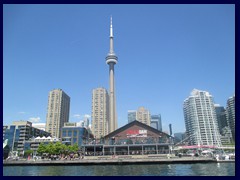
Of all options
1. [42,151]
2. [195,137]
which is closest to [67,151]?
[42,151]

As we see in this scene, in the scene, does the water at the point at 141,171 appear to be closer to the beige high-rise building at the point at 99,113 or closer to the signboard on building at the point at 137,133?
the signboard on building at the point at 137,133

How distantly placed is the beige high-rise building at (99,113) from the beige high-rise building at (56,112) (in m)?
13.4

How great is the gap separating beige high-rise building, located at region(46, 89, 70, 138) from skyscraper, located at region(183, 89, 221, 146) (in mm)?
53515

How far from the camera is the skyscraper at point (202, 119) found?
8812 cm

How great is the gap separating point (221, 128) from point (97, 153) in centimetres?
7306

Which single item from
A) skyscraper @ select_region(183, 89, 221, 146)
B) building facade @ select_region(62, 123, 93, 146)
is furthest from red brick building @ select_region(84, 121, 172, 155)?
skyscraper @ select_region(183, 89, 221, 146)

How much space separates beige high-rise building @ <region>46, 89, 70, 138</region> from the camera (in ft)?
306

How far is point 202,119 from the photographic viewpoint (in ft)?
298

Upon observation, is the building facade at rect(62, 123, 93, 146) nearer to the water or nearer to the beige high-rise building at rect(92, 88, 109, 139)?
the beige high-rise building at rect(92, 88, 109, 139)

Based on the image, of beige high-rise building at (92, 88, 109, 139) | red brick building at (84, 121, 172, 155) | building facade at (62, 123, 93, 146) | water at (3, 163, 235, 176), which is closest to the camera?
water at (3, 163, 235, 176)

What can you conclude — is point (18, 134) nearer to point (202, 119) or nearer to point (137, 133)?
point (137, 133)

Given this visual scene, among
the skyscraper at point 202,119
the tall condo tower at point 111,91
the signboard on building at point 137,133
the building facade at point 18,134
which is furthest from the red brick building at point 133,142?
the skyscraper at point 202,119

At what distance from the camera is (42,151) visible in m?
44.7
